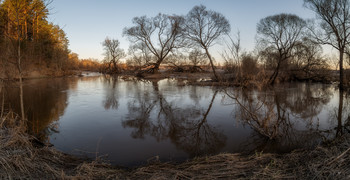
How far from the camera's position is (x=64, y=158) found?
4.01 meters

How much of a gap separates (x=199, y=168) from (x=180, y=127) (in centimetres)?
325

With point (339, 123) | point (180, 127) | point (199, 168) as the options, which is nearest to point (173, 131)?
point (180, 127)

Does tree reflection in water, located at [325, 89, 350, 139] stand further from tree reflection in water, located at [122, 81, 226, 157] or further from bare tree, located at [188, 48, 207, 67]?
bare tree, located at [188, 48, 207, 67]

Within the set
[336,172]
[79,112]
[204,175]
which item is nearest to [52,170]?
[204,175]

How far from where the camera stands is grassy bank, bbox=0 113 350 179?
2957mm

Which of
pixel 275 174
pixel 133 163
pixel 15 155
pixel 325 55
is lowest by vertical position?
pixel 133 163

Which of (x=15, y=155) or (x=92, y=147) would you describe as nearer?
(x=15, y=155)

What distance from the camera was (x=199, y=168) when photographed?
3482 millimetres

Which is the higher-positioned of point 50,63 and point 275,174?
point 50,63

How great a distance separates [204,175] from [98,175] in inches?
69.3

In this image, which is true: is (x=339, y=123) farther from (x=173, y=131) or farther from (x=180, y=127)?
(x=173, y=131)

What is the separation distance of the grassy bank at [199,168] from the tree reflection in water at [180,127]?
1177 mm

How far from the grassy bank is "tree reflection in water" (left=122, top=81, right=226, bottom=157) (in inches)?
46.3

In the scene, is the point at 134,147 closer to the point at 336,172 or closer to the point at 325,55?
the point at 336,172
